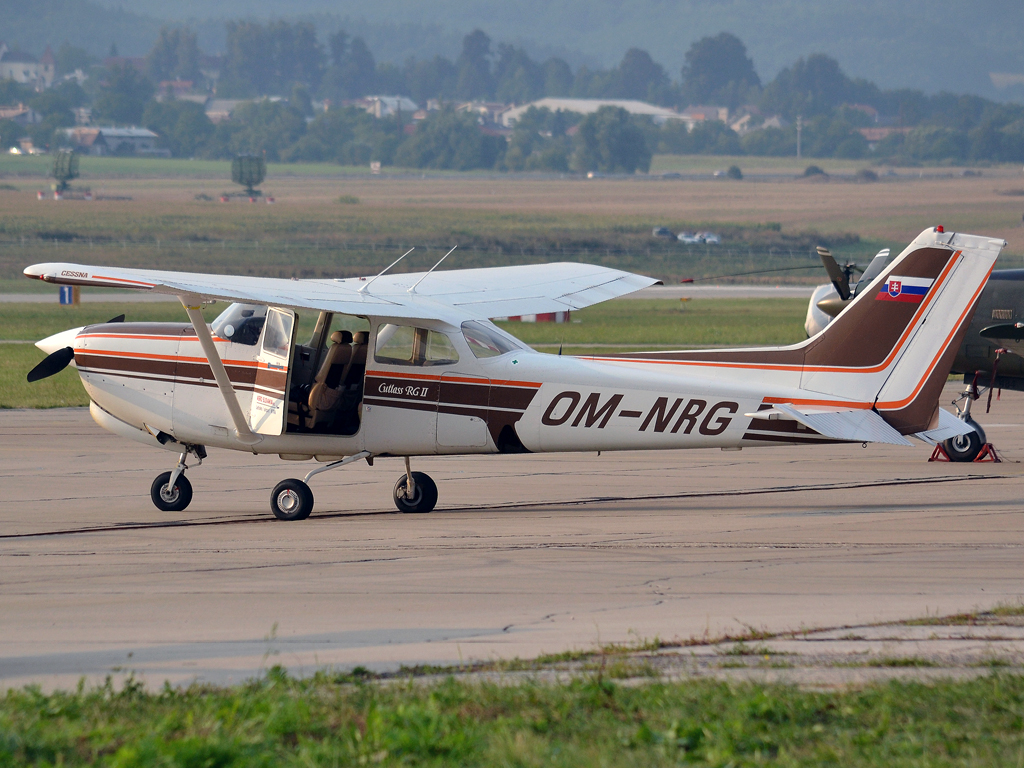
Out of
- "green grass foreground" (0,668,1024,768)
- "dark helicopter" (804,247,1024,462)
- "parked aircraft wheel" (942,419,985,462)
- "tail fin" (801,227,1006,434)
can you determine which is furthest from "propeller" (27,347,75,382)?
"parked aircraft wheel" (942,419,985,462)

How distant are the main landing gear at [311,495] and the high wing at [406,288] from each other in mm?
1571

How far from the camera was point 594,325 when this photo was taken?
133 feet

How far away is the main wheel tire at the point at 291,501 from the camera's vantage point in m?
11.9

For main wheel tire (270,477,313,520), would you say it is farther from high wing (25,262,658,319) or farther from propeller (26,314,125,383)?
propeller (26,314,125,383)

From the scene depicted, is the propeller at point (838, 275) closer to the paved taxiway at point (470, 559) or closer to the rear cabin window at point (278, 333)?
the paved taxiway at point (470, 559)

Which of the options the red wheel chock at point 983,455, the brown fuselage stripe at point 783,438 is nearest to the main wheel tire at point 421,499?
the brown fuselage stripe at point 783,438

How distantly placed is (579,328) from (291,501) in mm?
28219

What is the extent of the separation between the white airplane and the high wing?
0.07 m

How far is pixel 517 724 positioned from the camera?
18.2 feet

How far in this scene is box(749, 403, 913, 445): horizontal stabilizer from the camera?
11453mm

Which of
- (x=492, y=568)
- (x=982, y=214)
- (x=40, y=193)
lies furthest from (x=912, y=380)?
(x=40, y=193)

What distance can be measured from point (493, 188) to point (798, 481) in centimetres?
13646

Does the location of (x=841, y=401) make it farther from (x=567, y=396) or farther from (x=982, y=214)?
(x=982, y=214)

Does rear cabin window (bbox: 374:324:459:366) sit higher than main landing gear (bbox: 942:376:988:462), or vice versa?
rear cabin window (bbox: 374:324:459:366)
